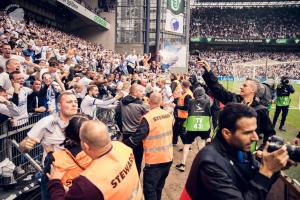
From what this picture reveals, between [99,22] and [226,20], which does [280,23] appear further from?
[99,22]

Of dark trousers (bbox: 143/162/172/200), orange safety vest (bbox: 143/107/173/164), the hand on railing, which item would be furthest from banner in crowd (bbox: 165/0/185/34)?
the hand on railing

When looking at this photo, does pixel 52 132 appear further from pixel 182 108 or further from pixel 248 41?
pixel 248 41

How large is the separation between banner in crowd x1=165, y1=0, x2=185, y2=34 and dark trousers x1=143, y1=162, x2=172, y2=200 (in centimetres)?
3395

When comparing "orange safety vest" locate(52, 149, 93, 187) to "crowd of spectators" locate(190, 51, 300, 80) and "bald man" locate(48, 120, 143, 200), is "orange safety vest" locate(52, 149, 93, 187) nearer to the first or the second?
"bald man" locate(48, 120, 143, 200)

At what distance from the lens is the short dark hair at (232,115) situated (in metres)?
2.36

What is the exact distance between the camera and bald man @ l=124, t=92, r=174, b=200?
4.90 m

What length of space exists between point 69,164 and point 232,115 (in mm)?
1469

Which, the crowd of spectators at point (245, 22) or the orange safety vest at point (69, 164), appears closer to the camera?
the orange safety vest at point (69, 164)

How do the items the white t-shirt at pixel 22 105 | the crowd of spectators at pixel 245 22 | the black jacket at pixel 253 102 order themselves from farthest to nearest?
1. the crowd of spectators at pixel 245 22
2. the white t-shirt at pixel 22 105
3. the black jacket at pixel 253 102

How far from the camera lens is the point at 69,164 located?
9.18ft

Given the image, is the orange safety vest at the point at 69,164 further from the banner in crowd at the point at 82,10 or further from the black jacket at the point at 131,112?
the banner in crowd at the point at 82,10

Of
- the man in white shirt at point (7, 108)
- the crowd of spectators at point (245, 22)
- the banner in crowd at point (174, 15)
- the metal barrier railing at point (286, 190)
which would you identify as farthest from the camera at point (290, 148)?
the crowd of spectators at point (245, 22)

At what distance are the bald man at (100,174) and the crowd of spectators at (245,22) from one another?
184 ft

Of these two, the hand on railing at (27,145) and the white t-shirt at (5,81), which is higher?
the white t-shirt at (5,81)
